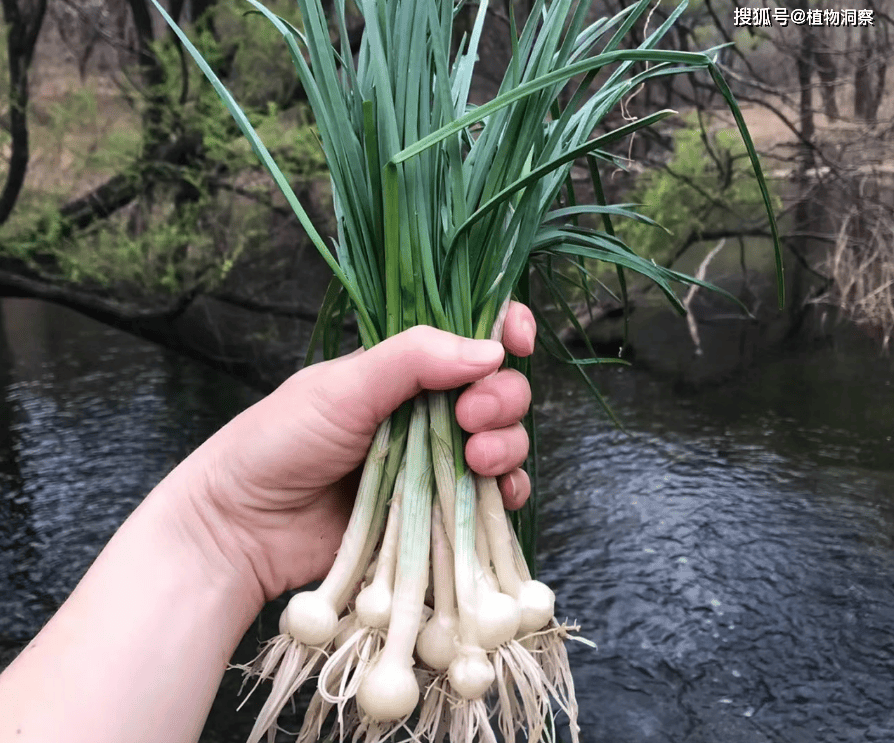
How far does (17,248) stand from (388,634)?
235 cm

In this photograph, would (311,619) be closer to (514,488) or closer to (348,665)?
(348,665)

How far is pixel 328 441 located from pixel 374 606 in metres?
0.16

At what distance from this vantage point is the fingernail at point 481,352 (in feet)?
2.35

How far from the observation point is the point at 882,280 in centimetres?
308

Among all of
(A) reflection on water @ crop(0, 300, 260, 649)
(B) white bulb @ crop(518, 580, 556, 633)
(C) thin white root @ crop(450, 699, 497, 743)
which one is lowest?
(A) reflection on water @ crop(0, 300, 260, 649)

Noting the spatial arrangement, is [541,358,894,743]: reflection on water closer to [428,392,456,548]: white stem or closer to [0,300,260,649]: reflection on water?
[428,392,456,548]: white stem

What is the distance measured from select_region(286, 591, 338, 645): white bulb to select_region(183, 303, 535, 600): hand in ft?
0.44

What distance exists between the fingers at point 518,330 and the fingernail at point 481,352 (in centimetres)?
6

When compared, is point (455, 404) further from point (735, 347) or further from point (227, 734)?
point (735, 347)

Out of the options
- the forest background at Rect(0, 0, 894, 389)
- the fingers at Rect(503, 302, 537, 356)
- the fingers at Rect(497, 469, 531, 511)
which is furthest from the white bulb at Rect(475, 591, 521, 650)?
the forest background at Rect(0, 0, 894, 389)

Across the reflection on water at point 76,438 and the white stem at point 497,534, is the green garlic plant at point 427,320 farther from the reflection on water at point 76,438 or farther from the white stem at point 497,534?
the reflection on water at point 76,438

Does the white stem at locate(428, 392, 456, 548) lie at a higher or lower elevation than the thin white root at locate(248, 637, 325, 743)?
higher

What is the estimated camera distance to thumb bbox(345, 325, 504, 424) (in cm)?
71

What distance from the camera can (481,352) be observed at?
0.72 metres
